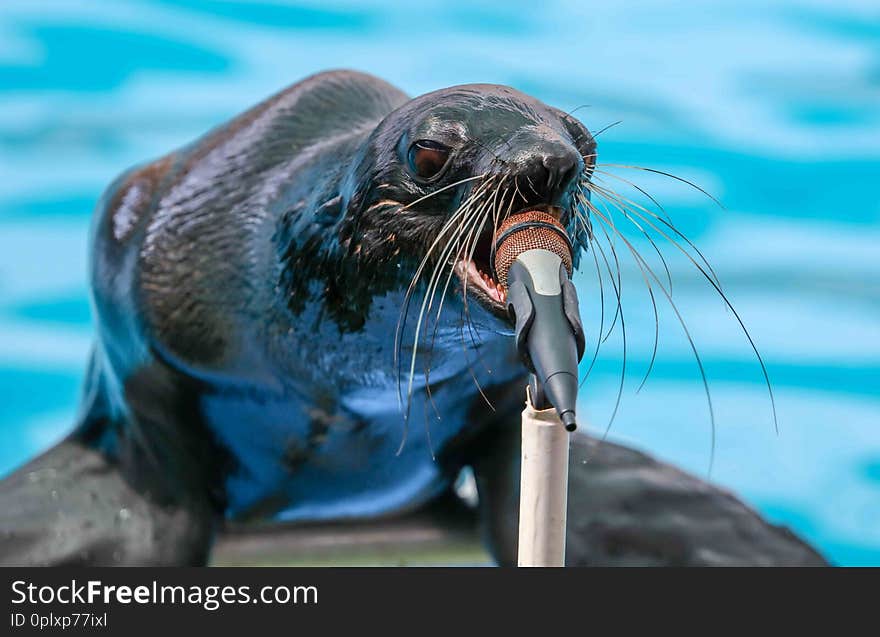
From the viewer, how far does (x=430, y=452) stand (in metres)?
2.67

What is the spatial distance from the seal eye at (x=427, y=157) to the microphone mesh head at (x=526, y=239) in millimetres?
191

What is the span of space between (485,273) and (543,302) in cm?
26

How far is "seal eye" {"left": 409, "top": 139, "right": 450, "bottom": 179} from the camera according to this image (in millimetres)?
1914

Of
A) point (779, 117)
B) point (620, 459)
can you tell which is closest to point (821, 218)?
point (779, 117)

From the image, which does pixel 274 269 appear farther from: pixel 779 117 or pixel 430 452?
pixel 779 117

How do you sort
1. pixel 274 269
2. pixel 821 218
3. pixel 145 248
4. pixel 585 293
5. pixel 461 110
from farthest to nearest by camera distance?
pixel 821 218, pixel 585 293, pixel 145 248, pixel 274 269, pixel 461 110

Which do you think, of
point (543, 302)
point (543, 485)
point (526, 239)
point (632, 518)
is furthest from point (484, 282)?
point (632, 518)

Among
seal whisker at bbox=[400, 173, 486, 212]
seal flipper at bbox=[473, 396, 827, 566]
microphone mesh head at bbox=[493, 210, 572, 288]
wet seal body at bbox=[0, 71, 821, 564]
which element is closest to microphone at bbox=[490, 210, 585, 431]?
microphone mesh head at bbox=[493, 210, 572, 288]

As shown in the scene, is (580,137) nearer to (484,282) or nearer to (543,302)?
(484,282)

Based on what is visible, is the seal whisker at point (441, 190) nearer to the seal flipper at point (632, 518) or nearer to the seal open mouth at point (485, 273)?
the seal open mouth at point (485, 273)

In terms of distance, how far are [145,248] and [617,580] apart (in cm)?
107

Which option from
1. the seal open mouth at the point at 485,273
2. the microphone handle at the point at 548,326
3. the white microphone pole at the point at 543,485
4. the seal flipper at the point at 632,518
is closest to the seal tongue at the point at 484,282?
the seal open mouth at the point at 485,273

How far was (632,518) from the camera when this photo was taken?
2818mm

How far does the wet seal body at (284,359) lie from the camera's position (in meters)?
2.09
